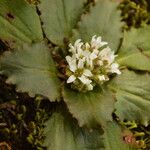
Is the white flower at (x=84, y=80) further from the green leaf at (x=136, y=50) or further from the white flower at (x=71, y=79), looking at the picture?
the green leaf at (x=136, y=50)

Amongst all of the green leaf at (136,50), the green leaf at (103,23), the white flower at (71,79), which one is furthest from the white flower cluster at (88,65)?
the green leaf at (136,50)

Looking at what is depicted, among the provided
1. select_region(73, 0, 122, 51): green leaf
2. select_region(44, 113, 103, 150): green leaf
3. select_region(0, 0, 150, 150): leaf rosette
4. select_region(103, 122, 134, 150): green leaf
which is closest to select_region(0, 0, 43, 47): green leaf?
select_region(0, 0, 150, 150): leaf rosette

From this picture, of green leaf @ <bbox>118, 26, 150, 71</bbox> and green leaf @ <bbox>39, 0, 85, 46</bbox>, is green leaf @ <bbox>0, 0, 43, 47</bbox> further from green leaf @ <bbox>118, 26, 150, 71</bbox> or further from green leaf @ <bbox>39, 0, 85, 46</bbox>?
green leaf @ <bbox>118, 26, 150, 71</bbox>

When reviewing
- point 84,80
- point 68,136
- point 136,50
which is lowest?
point 68,136

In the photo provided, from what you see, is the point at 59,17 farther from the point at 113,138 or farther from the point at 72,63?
the point at 113,138

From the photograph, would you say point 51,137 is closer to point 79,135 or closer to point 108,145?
point 79,135

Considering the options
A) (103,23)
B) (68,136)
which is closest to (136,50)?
(103,23)
